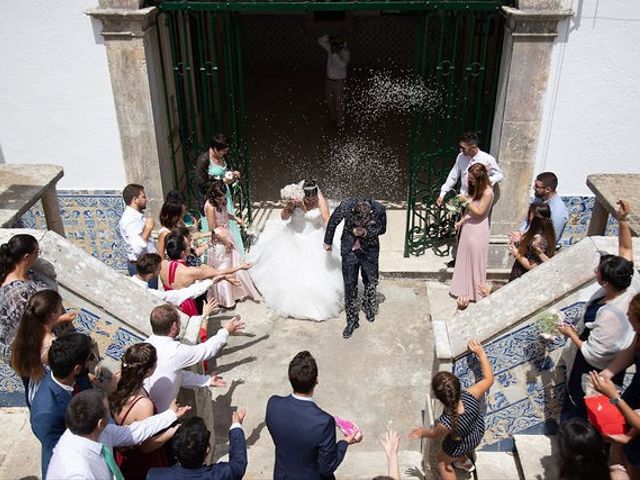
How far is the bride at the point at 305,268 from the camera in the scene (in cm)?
726

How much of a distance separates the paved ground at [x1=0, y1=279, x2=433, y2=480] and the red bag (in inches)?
60.4

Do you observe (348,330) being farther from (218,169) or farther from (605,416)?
(605,416)

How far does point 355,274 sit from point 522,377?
102 inches

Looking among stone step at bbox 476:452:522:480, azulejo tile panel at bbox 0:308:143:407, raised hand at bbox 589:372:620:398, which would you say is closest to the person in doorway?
stone step at bbox 476:452:522:480

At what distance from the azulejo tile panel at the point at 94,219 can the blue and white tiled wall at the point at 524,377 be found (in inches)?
182

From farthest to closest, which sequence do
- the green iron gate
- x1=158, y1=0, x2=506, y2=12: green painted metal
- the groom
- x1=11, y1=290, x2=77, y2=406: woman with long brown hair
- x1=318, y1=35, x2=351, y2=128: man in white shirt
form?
x1=318, y1=35, x2=351, y2=128: man in white shirt
the green iron gate
x1=158, y1=0, x2=506, y2=12: green painted metal
the groom
x1=11, y1=290, x2=77, y2=406: woman with long brown hair

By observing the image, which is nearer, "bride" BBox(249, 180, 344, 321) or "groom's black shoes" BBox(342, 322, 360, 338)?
"groom's black shoes" BBox(342, 322, 360, 338)

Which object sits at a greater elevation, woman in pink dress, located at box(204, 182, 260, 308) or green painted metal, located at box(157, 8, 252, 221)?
green painted metal, located at box(157, 8, 252, 221)

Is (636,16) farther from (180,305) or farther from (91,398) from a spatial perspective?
(91,398)

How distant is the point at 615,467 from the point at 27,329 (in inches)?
138

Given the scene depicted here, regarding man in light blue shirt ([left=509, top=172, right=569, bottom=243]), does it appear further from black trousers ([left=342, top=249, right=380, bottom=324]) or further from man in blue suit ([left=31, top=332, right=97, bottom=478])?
man in blue suit ([left=31, top=332, right=97, bottom=478])

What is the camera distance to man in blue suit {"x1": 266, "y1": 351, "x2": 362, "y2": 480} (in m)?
3.88

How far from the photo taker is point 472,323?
15.1ft

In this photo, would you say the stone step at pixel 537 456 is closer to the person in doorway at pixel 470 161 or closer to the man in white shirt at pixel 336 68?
the person in doorway at pixel 470 161
